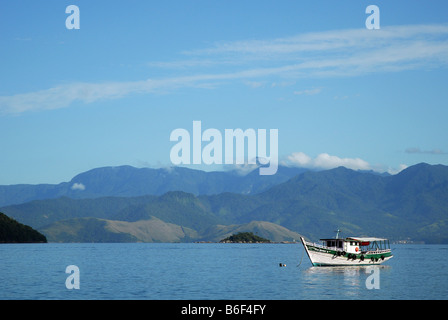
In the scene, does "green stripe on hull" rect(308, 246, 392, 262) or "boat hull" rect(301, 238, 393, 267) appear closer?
"boat hull" rect(301, 238, 393, 267)

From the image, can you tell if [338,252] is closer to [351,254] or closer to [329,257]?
[329,257]

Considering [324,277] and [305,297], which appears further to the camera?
[324,277]

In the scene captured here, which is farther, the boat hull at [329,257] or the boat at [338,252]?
the boat at [338,252]

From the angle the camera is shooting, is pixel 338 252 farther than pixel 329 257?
Yes

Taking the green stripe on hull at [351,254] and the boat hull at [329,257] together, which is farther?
the green stripe on hull at [351,254]

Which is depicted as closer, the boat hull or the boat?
the boat hull

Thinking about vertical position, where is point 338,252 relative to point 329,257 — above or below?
above

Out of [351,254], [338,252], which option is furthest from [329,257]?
[351,254]
